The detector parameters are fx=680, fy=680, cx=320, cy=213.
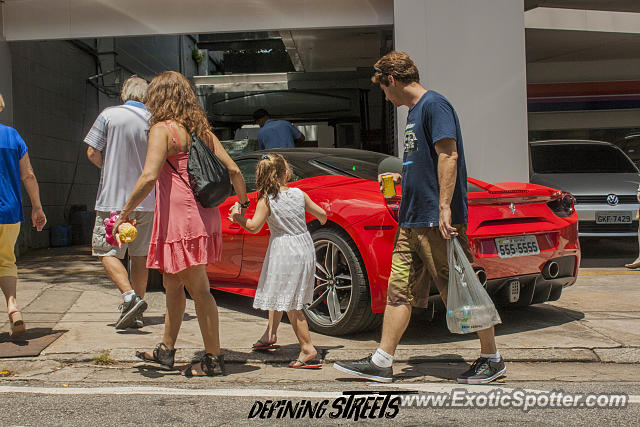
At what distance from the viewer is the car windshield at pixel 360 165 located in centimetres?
514

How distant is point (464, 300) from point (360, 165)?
193 cm

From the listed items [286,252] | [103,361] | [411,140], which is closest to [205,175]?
[286,252]

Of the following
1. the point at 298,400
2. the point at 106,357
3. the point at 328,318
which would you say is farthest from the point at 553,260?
the point at 106,357

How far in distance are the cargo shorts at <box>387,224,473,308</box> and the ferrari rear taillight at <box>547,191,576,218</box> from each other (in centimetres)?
148

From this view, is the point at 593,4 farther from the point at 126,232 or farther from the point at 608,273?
the point at 126,232

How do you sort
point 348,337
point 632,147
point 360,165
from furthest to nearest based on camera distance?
point 632,147, point 360,165, point 348,337

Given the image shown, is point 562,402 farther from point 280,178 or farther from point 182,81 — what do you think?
point 182,81

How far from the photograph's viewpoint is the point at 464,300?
144 inches

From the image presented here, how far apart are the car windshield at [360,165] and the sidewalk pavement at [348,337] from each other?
115 centimetres

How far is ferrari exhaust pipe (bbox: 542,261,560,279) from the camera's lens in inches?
188

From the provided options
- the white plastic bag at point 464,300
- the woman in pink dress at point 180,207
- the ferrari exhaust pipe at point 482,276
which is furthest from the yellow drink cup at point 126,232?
the ferrari exhaust pipe at point 482,276

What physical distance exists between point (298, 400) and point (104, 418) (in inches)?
36.1

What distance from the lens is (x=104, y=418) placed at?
10.3 ft

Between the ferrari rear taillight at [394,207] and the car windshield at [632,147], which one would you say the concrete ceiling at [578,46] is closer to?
the car windshield at [632,147]
